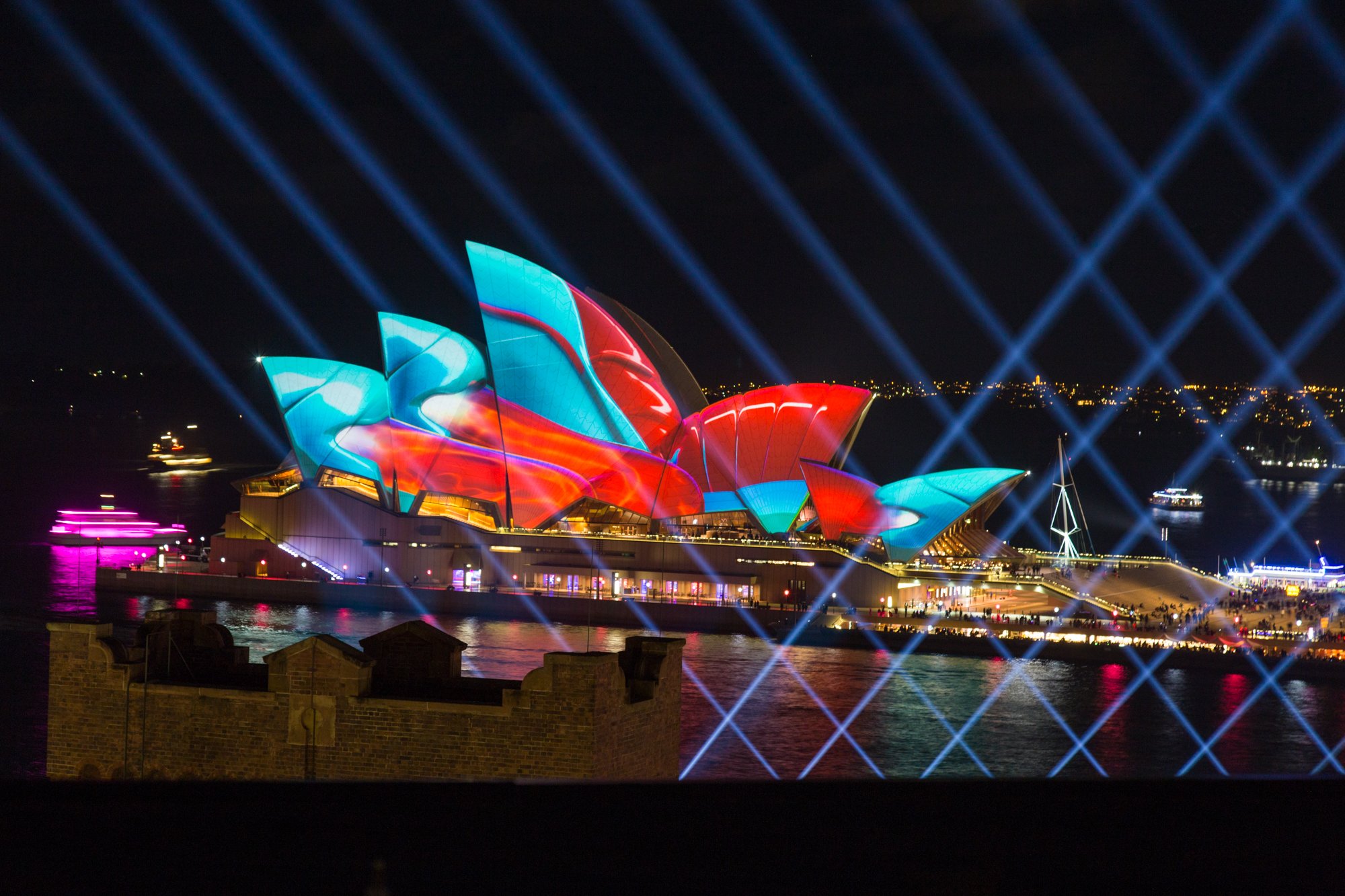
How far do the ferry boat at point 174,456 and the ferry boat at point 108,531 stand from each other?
50.3 meters

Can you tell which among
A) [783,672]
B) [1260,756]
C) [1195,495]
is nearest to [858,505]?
[783,672]

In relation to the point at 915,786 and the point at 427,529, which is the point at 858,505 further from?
the point at 915,786

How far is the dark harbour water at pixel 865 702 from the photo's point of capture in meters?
20.4

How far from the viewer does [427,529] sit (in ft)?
122

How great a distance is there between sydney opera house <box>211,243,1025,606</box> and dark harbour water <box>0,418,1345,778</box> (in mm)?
2636

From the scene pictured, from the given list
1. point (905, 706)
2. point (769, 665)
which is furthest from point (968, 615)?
point (905, 706)

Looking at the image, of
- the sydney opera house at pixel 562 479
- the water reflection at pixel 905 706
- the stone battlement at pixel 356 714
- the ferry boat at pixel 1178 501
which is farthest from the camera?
the ferry boat at pixel 1178 501

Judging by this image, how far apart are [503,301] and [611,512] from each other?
20.7ft

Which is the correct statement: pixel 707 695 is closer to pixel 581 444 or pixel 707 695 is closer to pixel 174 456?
pixel 581 444

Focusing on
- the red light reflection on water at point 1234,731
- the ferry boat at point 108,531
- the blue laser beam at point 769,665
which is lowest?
the red light reflection on water at point 1234,731

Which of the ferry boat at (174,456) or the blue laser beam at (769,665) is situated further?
the ferry boat at (174,456)

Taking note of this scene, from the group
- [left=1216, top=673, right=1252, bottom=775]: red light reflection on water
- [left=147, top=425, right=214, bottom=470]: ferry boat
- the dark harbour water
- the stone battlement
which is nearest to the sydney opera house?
the dark harbour water

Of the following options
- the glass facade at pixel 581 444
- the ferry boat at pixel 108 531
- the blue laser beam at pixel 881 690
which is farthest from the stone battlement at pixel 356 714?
the ferry boat at pixel 108 531

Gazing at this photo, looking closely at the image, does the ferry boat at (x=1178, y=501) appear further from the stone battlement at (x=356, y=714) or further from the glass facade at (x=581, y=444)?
the stone battlement at (x=356, y=714)
